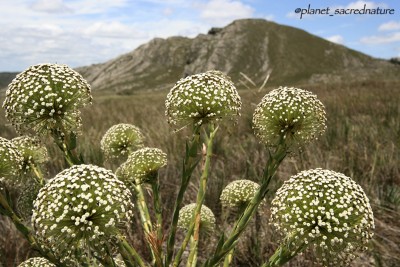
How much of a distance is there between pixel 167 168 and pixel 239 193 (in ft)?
12.0

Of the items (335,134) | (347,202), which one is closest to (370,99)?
(335,134)

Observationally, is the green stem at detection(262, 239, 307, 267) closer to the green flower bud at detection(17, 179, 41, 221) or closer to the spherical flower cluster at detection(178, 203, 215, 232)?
the spherical flower cluster at detection(178, 203, 215, 232)

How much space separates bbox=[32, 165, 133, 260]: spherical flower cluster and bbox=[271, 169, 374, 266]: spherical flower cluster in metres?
0.90

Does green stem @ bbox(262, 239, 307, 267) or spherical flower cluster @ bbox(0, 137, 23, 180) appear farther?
spherical flower cluster @ bbox(0, 137, 23, 180)

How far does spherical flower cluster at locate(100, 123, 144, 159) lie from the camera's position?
3678 millimetres

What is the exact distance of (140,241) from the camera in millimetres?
4781

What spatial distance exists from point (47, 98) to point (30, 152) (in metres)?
0.89

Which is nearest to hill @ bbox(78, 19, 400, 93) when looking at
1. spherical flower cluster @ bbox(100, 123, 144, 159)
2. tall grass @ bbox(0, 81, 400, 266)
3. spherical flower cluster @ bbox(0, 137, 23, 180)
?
tall grass @ bbox(0, 81, 400, 266)

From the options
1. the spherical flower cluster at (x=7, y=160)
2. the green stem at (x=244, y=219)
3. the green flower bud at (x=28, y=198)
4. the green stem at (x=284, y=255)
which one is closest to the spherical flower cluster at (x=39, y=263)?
the green flower bud at (x=28, y=198)

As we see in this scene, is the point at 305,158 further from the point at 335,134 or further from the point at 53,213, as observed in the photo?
the point at 53,213

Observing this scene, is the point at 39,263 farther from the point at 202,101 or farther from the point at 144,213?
the point at 202,101

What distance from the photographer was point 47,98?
2.32 metres

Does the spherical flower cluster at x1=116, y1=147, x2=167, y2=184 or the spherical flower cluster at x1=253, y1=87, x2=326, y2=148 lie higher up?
the spherical flower cluster at x1=253, y1=87, x2=326, y2=148

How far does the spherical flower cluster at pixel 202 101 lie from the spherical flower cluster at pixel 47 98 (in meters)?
0.58
